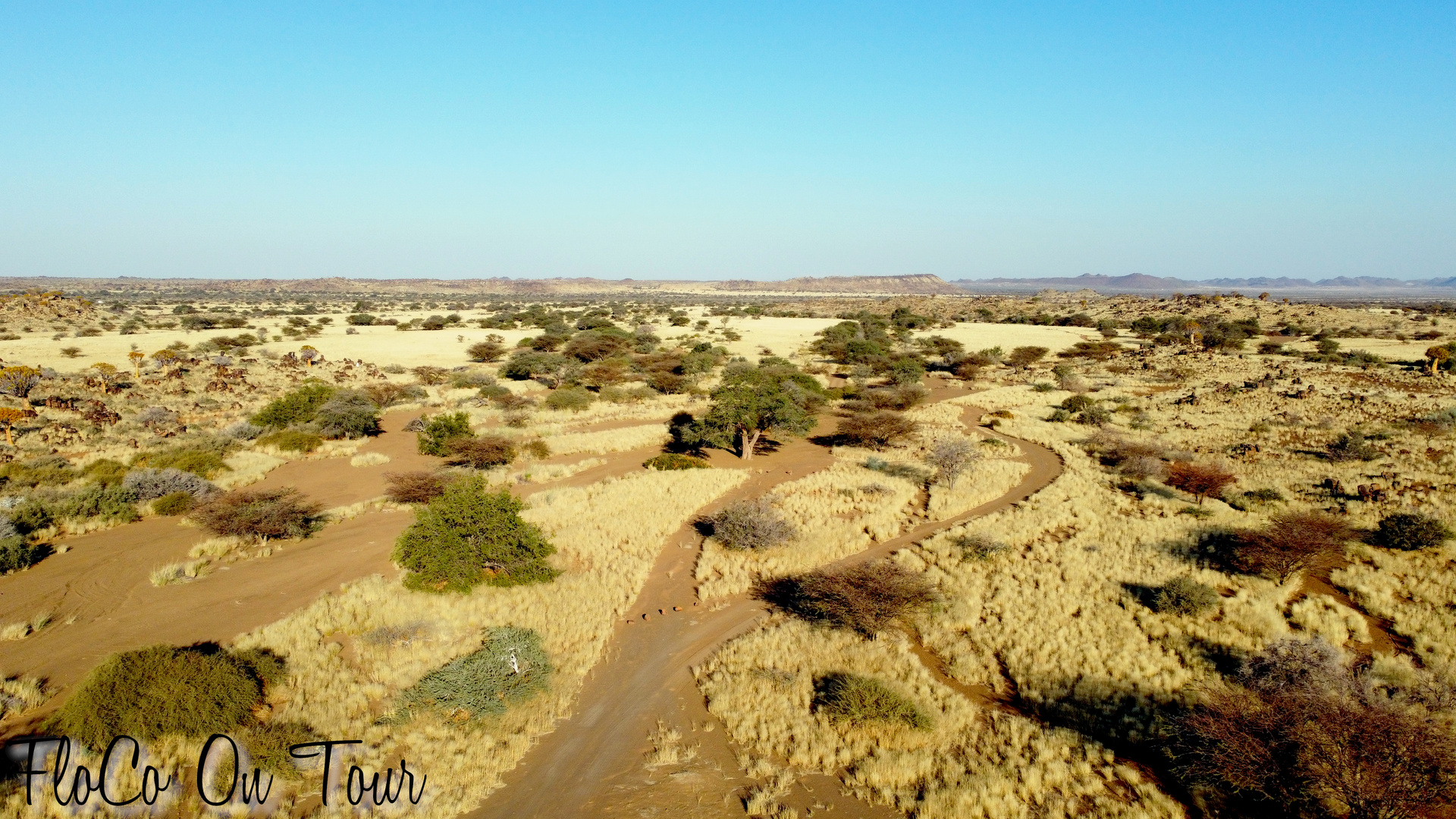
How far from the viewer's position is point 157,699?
9.45 metres

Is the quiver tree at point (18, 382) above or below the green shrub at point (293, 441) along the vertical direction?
above

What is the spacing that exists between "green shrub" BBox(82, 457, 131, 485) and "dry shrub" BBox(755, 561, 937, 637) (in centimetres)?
2159

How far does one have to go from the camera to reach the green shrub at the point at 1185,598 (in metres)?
14.1

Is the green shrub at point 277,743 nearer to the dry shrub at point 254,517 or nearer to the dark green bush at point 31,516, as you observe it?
the dry shrub at point 254,517

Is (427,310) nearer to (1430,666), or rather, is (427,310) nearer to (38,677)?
(38,677)

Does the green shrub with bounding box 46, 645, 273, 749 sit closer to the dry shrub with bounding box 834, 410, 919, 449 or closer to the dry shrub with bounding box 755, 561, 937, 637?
the dry shrub with bounding box 755, 561, 937, 637

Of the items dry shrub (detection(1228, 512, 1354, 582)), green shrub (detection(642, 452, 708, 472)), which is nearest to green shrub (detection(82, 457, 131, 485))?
green shrub (detection(642, 452, 708, 472))

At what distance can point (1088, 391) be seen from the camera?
45.2 m

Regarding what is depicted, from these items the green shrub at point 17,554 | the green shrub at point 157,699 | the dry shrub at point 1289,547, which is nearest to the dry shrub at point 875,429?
the dry shrub at point 1289,547

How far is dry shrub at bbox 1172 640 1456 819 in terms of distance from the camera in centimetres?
790

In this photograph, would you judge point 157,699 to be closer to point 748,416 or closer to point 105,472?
point 105,472

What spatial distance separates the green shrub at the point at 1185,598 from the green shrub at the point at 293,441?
99.3 feet

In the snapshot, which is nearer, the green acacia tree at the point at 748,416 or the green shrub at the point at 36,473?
the green shrub at the point at 36,473

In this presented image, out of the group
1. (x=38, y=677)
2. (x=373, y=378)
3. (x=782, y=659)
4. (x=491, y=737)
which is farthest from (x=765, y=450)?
(x=373, y=378)
